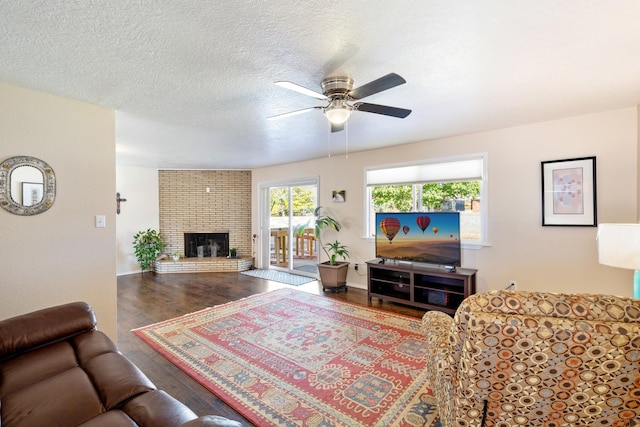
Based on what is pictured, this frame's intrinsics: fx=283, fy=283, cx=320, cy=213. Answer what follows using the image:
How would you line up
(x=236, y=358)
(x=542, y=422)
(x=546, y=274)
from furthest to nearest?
(x=546, y=274), (x=236, y=358), (x=542, y=422)

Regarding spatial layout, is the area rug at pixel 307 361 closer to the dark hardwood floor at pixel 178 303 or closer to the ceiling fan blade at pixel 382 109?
the dark hardwood floor at pixel 178 303

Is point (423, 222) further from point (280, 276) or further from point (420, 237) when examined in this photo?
point (280, 276)

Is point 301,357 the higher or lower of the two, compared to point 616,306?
lower

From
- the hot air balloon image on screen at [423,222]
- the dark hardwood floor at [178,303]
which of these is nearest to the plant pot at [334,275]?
the dark hardwood floor at [178,303]

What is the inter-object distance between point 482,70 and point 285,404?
273cm

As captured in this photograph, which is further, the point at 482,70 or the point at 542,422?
the point at 482,70

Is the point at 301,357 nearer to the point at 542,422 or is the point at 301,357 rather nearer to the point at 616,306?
the point at 542,422

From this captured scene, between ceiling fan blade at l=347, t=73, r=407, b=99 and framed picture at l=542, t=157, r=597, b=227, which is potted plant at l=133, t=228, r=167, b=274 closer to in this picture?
ceiling fan blade at l=347, t=73, r=407, b=99

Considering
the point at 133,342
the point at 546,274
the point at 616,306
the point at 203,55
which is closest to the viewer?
the point at 616,306

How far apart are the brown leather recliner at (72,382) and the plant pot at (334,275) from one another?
329cm

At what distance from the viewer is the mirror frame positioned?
223 centimetres

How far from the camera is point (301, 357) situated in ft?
8.44

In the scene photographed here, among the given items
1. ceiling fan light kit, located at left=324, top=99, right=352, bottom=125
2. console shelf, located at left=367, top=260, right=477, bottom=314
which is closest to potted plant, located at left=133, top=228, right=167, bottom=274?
console shelf, located at left=367, top=260, right=477, bottom=314

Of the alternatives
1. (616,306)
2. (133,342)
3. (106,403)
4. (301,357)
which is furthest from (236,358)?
(616,306)
